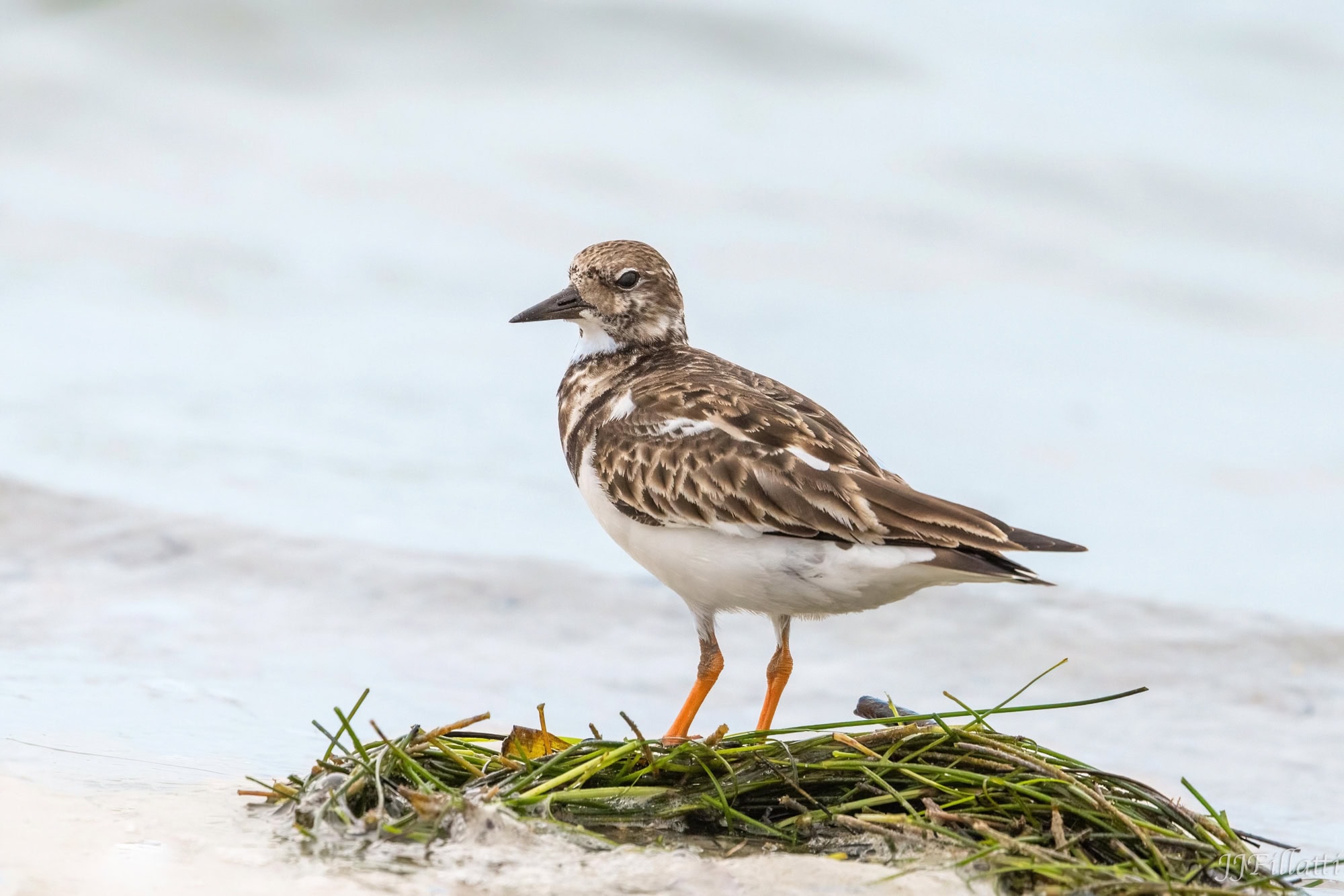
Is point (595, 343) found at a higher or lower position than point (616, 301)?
lower

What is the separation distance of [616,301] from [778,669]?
1225mm

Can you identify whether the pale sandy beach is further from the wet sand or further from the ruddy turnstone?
the ruddy turnstone

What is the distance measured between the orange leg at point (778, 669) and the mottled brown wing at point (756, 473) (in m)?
0.47

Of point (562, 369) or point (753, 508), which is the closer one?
point (753, 508)

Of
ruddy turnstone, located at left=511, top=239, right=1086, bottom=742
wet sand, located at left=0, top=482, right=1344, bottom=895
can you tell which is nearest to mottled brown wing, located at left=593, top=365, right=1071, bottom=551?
ruddy turnstone, located at left=511, top=239, right=1086, bottom=742

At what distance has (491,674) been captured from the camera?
21.3ft

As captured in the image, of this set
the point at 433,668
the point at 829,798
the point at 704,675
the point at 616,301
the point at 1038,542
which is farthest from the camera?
the point at 433,668

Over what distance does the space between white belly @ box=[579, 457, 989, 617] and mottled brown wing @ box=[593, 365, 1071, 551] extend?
33mm

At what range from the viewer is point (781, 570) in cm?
396

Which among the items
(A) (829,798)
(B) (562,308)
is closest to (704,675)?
(A) (829,798)

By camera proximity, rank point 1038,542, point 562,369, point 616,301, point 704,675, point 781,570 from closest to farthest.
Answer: point 1038,542 → point 781,570 → point 704,675 → point 616,301 → point 562,369

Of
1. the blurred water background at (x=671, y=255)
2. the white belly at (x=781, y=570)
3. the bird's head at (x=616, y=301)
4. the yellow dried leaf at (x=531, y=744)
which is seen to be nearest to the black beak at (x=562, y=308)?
the bird's head at (x=616, y=301)

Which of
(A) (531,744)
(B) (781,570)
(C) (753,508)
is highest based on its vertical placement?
(C) (753,508)

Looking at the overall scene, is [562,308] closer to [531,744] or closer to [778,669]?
[778,669]
